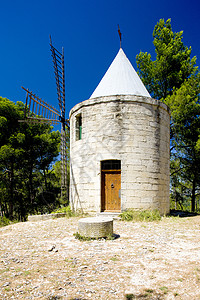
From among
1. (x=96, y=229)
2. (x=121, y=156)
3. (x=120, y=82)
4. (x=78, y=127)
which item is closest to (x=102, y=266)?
(x=96, y=229)

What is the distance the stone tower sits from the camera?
380 inches

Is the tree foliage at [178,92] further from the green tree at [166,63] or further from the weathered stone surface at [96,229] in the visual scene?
the weathered stone surface at [96,229]

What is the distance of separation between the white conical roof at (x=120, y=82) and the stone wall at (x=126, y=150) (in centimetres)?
142

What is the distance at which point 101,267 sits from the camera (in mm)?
4168

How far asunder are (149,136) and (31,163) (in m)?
12.9

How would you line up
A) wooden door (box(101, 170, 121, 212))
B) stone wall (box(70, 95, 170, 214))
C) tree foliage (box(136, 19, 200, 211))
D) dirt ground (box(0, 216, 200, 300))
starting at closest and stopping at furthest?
dirt ground (box(0, 216, 200, 300)) < stone wall (box(70, 95, 170, 214)) < wooden door (box(101, 170, 121, 212)) < tree foliage (box(136, 19, 200, 211))

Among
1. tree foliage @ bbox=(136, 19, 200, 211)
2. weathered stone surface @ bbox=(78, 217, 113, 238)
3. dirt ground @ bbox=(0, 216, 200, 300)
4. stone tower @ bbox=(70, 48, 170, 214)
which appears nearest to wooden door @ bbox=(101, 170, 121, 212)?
stone tower @ bbox=(70, 48, 170, 214)

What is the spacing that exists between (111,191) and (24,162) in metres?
12.2

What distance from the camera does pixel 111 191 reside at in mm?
9875

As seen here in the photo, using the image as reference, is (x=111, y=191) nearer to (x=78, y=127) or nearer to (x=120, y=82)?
(x=78, y=127)

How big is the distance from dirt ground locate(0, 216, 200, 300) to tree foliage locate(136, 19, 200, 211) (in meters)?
11.5

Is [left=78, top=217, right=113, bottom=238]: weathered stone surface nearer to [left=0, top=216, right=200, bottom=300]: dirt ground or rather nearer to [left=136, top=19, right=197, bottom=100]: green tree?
[left=0, top=216, right=200, bottom=300]: dirt ground

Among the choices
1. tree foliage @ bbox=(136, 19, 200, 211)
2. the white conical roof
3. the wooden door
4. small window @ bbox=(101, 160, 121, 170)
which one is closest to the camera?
the wooden door

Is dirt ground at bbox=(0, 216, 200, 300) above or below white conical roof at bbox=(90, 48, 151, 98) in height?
below
